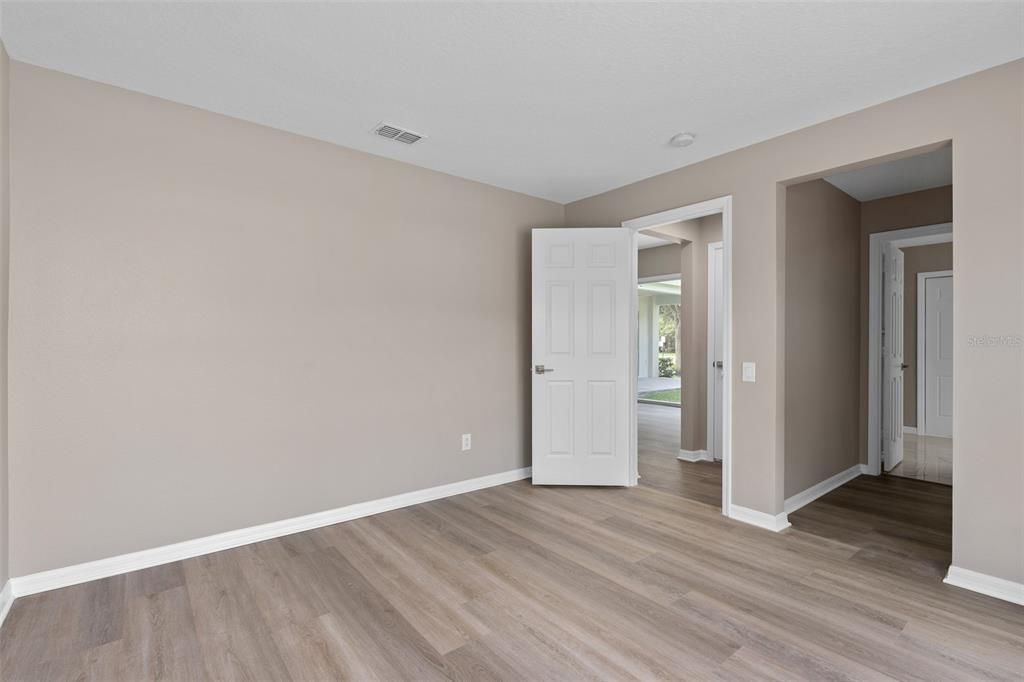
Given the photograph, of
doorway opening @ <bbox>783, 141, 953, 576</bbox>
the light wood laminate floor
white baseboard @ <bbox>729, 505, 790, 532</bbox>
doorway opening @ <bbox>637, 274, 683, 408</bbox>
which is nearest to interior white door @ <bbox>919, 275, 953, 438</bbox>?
the light wood laminate floor

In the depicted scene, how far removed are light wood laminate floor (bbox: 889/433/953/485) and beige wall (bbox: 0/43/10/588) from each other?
6335 millimetres

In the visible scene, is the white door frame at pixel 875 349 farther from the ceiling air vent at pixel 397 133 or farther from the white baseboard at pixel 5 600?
the white baseboard at pixel 5 600

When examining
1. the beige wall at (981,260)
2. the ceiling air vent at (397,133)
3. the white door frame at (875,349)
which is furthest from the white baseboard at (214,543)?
the white door frame at (875,349)

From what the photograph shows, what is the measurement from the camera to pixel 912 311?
6.27 m

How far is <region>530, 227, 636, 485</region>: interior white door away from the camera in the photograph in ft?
13.7

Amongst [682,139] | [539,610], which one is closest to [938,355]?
[682,139]

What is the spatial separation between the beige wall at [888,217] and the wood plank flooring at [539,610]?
1.65 m

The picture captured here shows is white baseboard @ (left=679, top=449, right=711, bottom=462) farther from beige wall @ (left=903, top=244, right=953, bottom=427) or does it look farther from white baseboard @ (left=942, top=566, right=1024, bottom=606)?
beige wall @ (left=903, top=244, right=953, bottom=427)

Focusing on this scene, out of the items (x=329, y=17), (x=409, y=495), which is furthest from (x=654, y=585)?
(x=329, y=17)

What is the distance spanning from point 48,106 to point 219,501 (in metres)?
2.23

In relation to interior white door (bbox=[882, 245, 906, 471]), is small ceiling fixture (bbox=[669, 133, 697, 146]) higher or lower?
higher

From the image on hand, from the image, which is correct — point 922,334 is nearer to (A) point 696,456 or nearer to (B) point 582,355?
(A) point 696,456

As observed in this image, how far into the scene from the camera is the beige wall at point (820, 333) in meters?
3.77

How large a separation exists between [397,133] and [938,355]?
6915 mm
